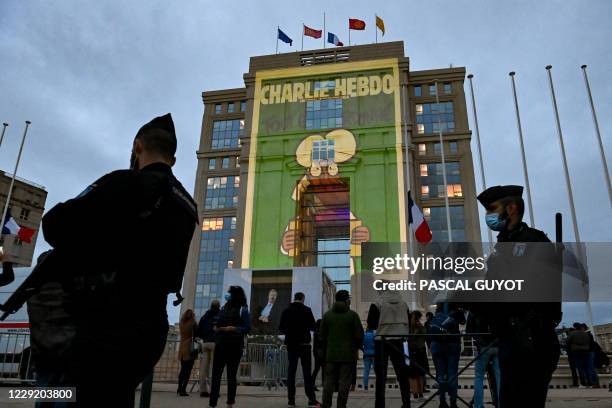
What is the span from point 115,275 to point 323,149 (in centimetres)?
4239

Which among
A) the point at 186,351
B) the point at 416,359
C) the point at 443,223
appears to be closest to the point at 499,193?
the point at 416,359

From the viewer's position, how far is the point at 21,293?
215 centimetres

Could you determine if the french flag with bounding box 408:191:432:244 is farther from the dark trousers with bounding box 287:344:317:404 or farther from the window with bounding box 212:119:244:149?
the window with bounding box 212:119:244:149

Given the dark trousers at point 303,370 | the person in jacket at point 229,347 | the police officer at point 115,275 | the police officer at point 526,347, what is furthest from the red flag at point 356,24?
the police officer at point 115,275

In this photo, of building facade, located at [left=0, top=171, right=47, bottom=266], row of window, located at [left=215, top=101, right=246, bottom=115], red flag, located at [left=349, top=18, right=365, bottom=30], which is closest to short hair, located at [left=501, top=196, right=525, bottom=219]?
red flag, located at [left=349, top=18, right=365, bottom=30]

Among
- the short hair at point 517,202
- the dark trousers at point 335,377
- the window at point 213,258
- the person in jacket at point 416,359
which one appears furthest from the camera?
the window at point 213,258

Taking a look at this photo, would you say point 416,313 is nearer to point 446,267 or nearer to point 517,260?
point 446,267

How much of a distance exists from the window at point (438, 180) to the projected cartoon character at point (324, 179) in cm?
1240

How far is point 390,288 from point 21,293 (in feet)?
24.6

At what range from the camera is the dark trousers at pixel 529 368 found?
2883mm

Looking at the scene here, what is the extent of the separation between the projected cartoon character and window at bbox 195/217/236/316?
54.8ft

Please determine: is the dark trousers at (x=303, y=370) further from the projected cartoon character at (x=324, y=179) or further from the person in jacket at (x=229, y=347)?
the projected cartoon character at (x=324, y=179)

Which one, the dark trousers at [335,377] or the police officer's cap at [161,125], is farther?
the dark trousers at [335,377]

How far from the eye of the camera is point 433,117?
55062 millimetres
